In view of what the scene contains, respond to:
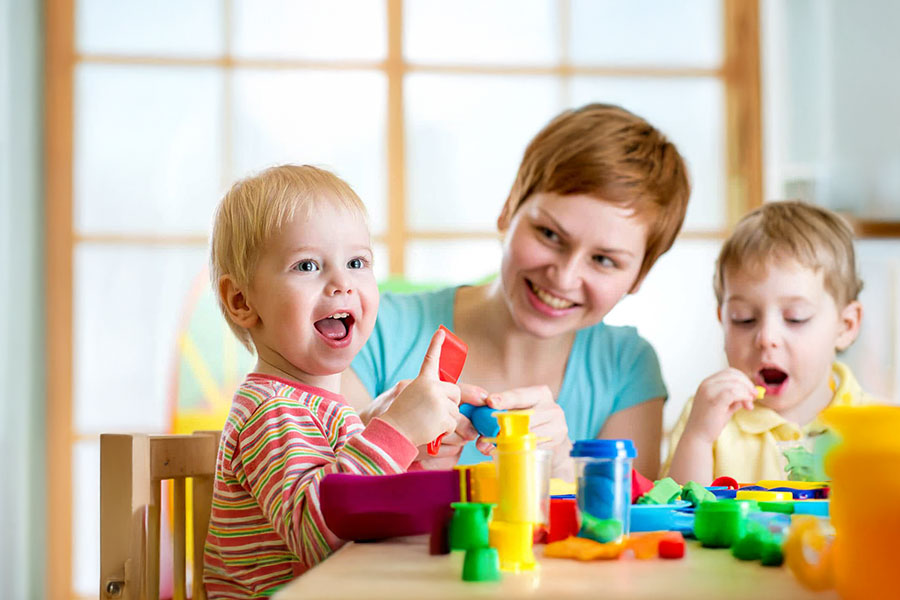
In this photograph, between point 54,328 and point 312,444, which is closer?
point 312,444

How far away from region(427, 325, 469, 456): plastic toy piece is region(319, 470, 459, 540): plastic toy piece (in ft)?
0.78

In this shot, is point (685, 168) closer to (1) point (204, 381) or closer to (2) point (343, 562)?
(2) point (343, 562)

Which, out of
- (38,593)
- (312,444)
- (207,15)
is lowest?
(38,593)

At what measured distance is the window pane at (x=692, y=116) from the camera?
2879 mm

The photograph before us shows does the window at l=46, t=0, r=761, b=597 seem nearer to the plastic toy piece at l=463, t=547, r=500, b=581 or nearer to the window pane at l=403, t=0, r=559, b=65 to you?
the window pane at l=403, t=0, r=559, b=65

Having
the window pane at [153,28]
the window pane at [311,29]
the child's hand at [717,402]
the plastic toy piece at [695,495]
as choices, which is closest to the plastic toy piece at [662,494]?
the plastic toy piece at [695,495]

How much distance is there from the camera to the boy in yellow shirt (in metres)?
1.36

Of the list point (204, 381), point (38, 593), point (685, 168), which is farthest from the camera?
point (38, 593)

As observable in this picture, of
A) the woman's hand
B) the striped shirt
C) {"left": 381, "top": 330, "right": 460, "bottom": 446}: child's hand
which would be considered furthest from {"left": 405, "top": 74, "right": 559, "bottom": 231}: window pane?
{"left": 381, "top": 330, "right": 460, "bottom": 446}: child's hand

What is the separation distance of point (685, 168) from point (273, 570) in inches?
33.2

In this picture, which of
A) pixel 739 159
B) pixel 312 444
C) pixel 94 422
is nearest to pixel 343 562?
pixel 312 444

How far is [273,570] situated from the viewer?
2.77 feet

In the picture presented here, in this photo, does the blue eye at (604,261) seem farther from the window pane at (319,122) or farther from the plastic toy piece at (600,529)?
the window pane at (319,122)

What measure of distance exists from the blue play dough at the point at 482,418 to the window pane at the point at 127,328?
1.92 m
